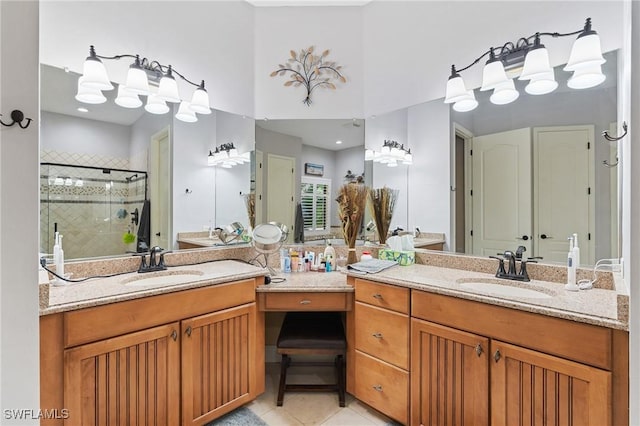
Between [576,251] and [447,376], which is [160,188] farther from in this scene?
[576,251]

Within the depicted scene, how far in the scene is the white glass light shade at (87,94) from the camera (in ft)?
5.35

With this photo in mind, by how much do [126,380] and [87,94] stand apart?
1.57m

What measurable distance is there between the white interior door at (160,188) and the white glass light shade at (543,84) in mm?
2290

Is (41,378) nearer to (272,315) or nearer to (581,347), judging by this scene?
(272,315)

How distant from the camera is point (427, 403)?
4.86 ft

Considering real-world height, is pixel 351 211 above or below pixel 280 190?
below

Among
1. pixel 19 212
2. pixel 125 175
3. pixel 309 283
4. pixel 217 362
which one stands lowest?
pixel 217 362

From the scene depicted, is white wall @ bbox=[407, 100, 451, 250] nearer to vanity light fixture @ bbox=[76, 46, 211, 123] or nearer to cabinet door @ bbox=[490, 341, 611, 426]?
cabinet door @ bbox=[490, 341, 611, 426]

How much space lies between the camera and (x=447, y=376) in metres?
1.41

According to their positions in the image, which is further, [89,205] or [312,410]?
[312,410]

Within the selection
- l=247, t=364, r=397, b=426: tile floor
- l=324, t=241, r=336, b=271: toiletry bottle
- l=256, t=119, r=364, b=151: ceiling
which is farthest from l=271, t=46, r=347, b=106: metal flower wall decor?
l=247, t=364, r=397, b=426: tile floor

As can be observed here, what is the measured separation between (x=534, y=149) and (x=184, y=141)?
229 centimetres

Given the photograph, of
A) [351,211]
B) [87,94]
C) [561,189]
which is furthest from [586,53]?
[87,94]

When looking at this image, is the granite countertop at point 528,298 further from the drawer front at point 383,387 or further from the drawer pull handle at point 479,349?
the drawer front at point 383,387
